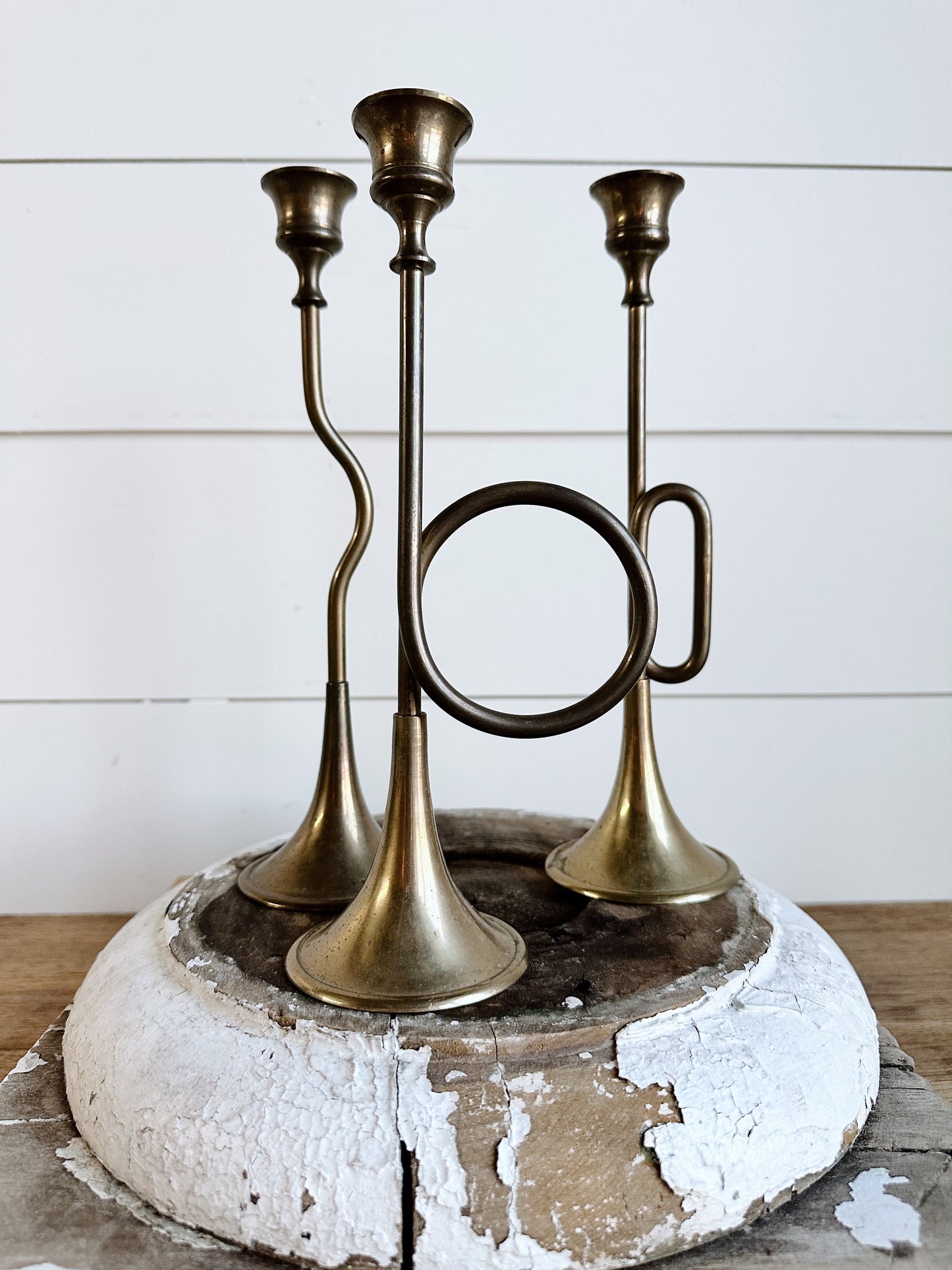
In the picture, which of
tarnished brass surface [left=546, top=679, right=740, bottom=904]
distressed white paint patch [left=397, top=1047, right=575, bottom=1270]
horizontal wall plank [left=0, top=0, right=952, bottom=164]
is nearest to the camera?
distressed white paint patch [left=397, top=1047, right=575, bottom=1270]

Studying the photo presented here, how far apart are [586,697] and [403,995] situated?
0.15m

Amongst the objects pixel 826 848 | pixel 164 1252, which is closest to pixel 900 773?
pixel 826 848

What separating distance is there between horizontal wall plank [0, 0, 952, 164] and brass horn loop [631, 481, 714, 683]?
1.37 feet

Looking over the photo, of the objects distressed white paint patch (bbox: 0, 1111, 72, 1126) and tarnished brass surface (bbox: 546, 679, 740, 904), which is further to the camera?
tarnished brass surface (bbox: 546, 679, 740, 904)

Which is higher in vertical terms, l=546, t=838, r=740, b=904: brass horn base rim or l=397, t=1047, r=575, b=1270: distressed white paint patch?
l=546, t=838, r=740, b=904: brass horn base rim

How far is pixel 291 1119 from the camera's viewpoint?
384 mm

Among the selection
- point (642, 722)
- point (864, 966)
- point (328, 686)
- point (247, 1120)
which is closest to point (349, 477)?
point (328, 686)

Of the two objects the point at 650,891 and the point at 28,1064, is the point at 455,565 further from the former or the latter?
the point at 28,1064

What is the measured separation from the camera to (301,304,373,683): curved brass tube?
59 cm

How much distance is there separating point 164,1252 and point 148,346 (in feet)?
2.21

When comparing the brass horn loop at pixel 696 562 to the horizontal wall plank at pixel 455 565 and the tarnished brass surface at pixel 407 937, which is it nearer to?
the tarnished brass surface at pixel 407 937

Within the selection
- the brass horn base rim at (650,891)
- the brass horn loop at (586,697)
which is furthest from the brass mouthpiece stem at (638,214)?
the brass horn base rim at (650,891)

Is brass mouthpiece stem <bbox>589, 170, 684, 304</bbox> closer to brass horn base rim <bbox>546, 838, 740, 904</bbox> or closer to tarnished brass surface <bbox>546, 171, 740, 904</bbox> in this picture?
tarnished brass surface <bbox>546, 171, 740, 904</bbox>

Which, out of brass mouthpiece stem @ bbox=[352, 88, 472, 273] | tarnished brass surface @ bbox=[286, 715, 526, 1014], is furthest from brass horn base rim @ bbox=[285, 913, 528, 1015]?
brass mouthpiece stem @ bbox=[352, 88, 472, 273]
